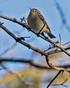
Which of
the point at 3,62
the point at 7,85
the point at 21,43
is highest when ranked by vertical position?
the point at 21,43

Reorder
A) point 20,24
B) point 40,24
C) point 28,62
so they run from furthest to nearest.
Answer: point 40,24 < point 28,62 < point 20,24

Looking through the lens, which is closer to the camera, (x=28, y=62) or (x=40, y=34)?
(x=40, y=34)

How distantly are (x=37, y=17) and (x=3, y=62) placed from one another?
0.91 metres

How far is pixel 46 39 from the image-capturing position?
347 cm

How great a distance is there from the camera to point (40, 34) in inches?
143

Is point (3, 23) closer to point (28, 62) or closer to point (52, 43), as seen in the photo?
point (52, 43)

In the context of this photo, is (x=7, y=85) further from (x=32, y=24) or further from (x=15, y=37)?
(x=15, y=37)

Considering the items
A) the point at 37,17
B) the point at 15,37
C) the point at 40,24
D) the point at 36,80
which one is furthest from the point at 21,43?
the point at 36,80

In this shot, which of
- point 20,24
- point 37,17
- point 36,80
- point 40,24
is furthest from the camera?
point 36,80

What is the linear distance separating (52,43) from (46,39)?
0.05 meters

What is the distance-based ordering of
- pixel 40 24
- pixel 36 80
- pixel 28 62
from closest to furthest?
pixel 28 62 < pixel 40 24 < pixel 36 80

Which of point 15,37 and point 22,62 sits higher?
point 15,37

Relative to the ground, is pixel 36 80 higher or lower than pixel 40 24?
lower

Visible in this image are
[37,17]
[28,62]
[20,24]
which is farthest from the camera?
[37,17]
